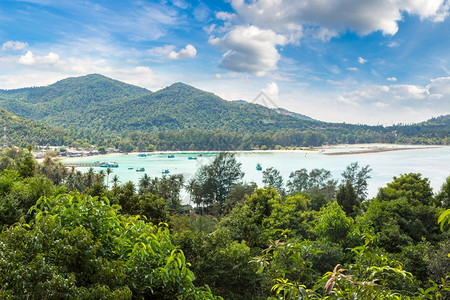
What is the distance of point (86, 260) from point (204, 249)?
235 inches

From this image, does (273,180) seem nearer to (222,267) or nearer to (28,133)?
(222,267)

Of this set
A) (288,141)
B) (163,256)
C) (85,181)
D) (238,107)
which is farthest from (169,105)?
(163,256)

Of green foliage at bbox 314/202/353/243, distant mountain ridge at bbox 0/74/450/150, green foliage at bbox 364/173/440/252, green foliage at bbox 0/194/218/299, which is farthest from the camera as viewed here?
distant mountain ridge at bbox 0/74/450/150

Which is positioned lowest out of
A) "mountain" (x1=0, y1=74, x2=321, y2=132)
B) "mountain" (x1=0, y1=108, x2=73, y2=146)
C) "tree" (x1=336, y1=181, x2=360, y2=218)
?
"tree" (x1=336, y1=181, x2=360, y2=218)

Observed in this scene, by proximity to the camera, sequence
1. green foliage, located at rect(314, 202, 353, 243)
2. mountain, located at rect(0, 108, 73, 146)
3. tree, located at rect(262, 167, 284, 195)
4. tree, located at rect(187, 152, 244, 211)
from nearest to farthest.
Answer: green foliage, located at rect(314, 202, 353, 243)
tree, located at rect(187, 152, 244, 211)
tree, located at rect(262, 167, 284, 195)
mountain, located at rect(0, 108, 73, 146)

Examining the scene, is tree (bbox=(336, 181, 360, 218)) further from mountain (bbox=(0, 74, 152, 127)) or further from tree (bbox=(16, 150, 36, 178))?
mountain (bbox=(0, 74, 152, 127))

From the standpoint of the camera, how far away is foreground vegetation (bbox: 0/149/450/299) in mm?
1570

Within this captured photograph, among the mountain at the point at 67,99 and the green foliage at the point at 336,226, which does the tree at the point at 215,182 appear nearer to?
the green foliage at the point at 336,226

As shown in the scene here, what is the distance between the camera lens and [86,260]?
1734 mm

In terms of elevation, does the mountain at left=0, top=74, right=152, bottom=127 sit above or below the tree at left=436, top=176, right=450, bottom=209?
above

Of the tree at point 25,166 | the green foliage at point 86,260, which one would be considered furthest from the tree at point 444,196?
the tree at point 25,166

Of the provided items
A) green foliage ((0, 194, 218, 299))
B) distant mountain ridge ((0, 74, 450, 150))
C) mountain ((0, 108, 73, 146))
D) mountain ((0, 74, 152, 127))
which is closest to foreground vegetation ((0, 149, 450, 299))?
green foliage ((0, 194, 218, 299))

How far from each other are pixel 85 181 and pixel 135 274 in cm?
3172

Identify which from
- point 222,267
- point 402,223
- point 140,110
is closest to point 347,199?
point 402,223
